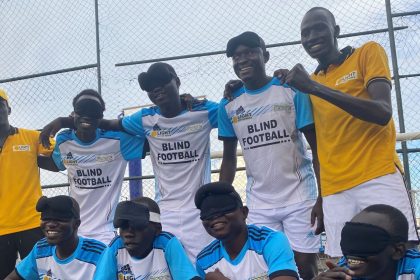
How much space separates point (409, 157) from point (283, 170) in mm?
2071

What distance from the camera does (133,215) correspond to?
11.0ft

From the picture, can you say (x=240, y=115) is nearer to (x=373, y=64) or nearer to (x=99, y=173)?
(x=373, y=64)

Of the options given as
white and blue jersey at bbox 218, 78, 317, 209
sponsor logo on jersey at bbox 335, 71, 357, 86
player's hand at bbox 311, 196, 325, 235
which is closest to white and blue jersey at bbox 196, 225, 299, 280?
player's hand at bbox 311, 196, 325, 235

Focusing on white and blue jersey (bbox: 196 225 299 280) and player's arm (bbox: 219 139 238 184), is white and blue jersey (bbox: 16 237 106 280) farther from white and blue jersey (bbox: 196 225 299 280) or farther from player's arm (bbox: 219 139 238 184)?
player's arm (bbox: 219 139 238 184)

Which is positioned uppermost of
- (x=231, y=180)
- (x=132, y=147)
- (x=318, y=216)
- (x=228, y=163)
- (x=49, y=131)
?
(x=49, y=131)

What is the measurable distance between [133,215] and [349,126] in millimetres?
1474

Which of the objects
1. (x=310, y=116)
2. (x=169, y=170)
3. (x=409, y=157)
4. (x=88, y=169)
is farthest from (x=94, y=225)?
(x=409, y=157)

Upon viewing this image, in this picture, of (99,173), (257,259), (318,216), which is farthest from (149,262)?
(99,173)

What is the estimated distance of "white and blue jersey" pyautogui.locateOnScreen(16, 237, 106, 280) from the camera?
12.1 feet

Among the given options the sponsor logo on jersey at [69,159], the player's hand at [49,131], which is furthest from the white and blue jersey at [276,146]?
the player's hand at [49,131]

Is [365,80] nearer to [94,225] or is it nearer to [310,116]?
[310,116]

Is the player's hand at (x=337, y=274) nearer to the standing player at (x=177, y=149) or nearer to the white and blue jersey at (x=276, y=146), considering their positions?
the white and blue jersey at (x=276, y=146)

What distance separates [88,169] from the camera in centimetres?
441

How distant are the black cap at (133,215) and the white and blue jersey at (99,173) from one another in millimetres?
998
